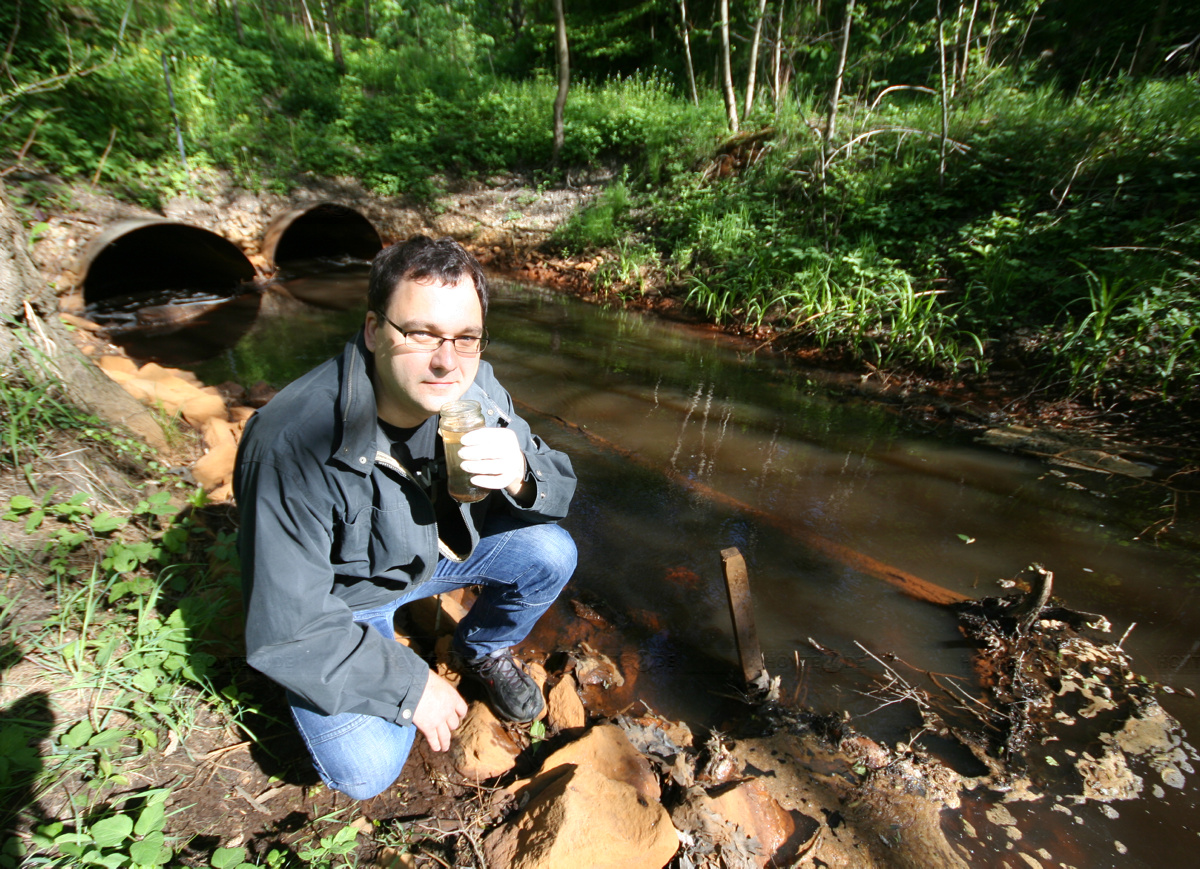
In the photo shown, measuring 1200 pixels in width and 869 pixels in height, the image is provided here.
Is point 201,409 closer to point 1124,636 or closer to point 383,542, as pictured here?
point 383,542

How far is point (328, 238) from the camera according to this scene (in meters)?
9.61

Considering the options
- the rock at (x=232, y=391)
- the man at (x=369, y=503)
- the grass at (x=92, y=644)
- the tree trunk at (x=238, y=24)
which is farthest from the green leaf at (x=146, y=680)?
the tree trunk at (x=238, y=24)

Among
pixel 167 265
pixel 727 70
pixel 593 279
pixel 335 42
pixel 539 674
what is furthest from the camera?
pixel 335 42

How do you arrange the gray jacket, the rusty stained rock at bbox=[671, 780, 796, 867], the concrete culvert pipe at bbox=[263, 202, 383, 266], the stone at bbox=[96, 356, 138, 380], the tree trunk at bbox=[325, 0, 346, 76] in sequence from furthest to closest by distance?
the tree trunk at bbox=[325, 0, 346, 76] < the concrete culvert pipe at bbox=[263, 202, 383, 266] < the stone at bbox=[96, 356, 138, 380] < the rusty stained rock at bbox=[671, 780, 796, 867] < the gray jacket

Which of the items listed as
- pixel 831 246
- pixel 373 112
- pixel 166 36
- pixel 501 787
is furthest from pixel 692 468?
pixel 166 36

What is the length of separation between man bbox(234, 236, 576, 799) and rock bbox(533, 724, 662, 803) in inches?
13.2

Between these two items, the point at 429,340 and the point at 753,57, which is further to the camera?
the point at 753,57

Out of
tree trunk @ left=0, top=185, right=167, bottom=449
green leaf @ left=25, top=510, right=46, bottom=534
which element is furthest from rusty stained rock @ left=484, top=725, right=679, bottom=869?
tree trunk @ left=0, top=185, right=167, bottom=449

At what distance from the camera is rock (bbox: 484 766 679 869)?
1.29 metres

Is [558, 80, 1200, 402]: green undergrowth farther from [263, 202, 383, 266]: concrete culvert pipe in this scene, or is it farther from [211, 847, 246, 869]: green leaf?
[211, 847, 246, 869]: green leaf

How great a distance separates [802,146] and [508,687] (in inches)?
310

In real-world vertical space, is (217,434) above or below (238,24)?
below

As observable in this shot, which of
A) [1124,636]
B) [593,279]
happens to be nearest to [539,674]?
[1124,636]

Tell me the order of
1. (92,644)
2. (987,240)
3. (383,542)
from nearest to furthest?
(383,542)
(92,644)
(987,240)
